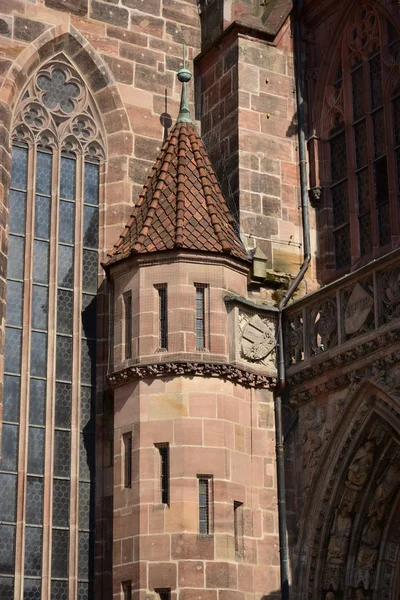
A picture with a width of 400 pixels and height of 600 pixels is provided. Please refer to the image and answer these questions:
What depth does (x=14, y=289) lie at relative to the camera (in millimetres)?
21266

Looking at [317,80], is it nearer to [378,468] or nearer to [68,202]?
[68,202]

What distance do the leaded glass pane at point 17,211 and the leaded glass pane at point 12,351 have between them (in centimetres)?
148

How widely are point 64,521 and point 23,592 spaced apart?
1.13 m

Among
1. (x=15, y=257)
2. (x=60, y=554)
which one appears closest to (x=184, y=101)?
(x=15, y=257)

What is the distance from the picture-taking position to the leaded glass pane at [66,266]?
71.1 feet

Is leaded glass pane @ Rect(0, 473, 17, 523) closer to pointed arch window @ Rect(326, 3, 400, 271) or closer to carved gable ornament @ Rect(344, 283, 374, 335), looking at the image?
carved gable ornament @ Rect(344, 283, 374, 335)

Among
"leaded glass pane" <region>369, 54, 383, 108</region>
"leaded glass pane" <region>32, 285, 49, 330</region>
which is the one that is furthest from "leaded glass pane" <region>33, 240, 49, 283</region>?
"leaded glass pane" <region>369, 54, 383, 108</region>

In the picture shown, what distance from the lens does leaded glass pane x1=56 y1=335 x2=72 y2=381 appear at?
69.5ft

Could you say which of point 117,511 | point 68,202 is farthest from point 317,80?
point 117,511

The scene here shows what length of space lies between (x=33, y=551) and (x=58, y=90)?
6686 millimetres

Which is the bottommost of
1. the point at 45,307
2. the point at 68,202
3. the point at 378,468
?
the point at 378,468

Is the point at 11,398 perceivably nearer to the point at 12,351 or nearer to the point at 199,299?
the point at 12,351

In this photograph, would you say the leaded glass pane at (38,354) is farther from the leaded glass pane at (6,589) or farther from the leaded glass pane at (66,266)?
the leaded glass pane at (6,589)

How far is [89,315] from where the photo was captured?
71.1 ft
